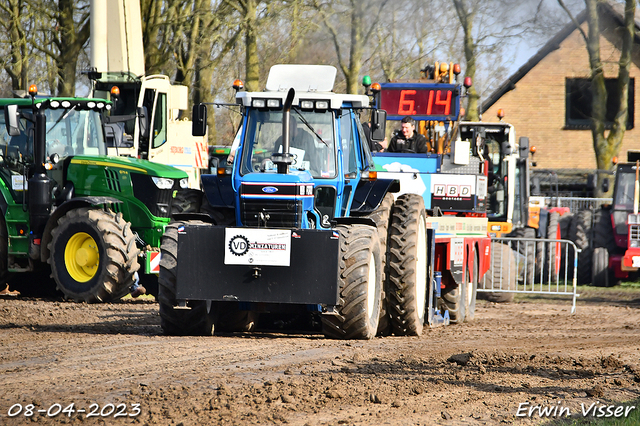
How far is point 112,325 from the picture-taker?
1020 centimetres

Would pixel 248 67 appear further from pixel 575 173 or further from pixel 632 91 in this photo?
pixel 632 91

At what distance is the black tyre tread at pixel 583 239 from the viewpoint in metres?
19.0

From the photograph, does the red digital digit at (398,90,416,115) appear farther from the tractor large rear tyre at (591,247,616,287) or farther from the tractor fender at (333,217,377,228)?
the tractor fender at (333,217,377,228)

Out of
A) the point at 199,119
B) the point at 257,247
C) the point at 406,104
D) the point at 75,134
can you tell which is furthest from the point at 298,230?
the point at 406,104

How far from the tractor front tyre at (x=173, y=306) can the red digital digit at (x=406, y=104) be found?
8016 millimetres

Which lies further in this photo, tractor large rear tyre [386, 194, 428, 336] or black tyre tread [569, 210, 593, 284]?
black tyre tread [569, 210, 593, 284]

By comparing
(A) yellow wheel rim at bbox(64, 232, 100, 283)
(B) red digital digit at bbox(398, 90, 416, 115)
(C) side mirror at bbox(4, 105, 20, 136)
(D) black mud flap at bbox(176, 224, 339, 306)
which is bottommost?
(A) yellow wheel rim at bbox(64, 232, 100, 283)

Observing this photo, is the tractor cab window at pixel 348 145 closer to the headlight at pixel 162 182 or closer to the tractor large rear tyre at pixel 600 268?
the headlight at pixel 162 182

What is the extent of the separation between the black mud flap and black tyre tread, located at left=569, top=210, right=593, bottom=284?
12005 millimetres

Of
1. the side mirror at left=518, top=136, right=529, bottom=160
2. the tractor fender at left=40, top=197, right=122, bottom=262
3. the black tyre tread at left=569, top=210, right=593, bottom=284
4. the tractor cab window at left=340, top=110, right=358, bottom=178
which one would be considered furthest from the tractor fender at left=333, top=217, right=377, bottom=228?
the black tyre tread at left=569, top=210, right=593, bottom=284

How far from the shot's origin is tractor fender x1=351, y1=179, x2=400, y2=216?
9.38 m

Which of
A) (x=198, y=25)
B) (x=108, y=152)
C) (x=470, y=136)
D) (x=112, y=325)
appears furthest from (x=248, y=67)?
(x=112, y=325)

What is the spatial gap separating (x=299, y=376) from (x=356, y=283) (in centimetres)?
180

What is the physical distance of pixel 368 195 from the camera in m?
9.45
